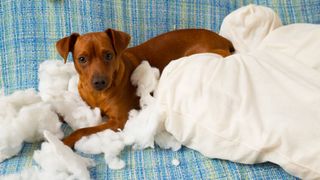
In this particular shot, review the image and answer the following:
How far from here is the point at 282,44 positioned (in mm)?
1755

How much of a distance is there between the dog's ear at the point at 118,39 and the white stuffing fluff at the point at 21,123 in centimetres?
42

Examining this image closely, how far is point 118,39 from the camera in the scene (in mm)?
1768

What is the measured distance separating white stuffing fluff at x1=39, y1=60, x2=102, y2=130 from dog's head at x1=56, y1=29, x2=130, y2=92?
120mm

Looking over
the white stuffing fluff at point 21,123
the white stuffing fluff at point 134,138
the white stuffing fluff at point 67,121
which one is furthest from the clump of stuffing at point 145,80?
the white stuffing fluff at point 21,123

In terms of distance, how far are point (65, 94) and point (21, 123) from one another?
0.38 m

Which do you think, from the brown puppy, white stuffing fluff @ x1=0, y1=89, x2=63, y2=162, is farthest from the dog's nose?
white stuffing fluff @ x1=0, y1=89, x2=63, y2=162

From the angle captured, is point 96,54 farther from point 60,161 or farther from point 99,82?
point 60,161

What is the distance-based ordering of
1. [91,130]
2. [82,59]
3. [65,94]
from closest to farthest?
1. [91,130]
2. [82,59]
3. [65,94]

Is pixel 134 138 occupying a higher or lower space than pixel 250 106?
lower

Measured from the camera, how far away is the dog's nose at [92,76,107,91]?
166cm

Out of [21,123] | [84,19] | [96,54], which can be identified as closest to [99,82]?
[96,54]

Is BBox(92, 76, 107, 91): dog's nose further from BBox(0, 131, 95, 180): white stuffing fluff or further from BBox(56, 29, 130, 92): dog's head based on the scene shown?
BBox(0, 131, 95, 180): white stuffing fluff

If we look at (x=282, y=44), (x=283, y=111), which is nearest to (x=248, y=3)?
(x=282, y=44)

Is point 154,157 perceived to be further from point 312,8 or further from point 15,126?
point 312,8
